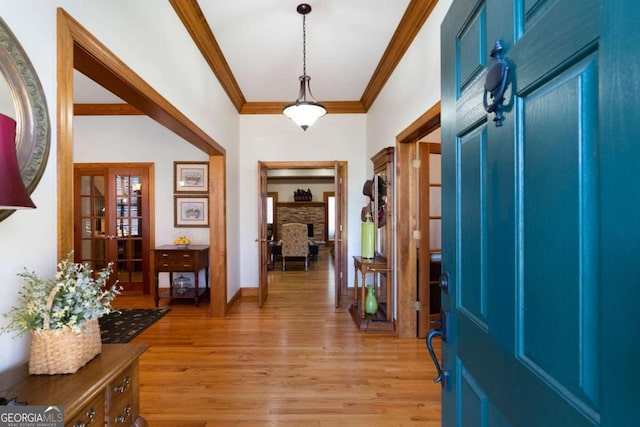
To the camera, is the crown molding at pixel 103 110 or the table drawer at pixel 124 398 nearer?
the table drawer at pixel 124 398

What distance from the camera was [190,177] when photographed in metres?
5.04

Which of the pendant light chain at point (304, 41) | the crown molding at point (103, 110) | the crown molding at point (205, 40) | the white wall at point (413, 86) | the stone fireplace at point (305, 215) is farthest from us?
the stone fireplace at point (305, 215)

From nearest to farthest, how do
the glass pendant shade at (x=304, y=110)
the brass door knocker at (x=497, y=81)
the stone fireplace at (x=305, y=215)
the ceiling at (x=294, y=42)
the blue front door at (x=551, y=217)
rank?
the blue front door at (x=551, y=217) → the brass door knocker at (x=497, y=81) → the ceiling at (x=294, y=42) → the glass pendant shade at (x=304, y=110) → the stone fireplace at (x=305, y=215)

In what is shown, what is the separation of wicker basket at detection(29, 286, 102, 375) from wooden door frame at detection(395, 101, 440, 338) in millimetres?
2801

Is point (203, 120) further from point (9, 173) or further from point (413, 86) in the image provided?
point (9, 173)

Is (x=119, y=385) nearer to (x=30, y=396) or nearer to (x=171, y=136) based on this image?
(x=30, y=396)

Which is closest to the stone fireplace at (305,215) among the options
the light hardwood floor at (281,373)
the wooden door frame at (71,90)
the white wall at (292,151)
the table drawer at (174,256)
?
the white wall at (292,151)

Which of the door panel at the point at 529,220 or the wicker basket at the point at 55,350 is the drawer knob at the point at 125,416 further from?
the door panel at the point at 529,220

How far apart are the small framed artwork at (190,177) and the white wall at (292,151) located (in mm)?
612

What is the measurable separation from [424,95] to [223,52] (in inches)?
85.6

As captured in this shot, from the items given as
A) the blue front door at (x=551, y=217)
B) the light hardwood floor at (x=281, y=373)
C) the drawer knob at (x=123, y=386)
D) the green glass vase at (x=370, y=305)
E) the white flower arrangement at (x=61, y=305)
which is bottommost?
the light hardwood floor at (x=281, y=373)

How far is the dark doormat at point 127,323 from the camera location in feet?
11.0

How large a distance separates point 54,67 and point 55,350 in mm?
1117

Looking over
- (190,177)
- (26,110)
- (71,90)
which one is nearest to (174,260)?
(190,177)
